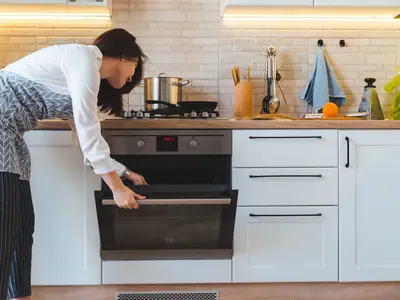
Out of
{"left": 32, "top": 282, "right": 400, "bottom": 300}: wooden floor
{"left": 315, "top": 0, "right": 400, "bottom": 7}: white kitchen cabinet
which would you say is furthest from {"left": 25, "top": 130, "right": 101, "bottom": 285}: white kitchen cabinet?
{"left": 315, "top": 0, "right": 400, "bottom": 7}: white kitchen cabinet

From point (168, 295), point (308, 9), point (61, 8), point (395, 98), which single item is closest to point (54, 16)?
point (61, 8)

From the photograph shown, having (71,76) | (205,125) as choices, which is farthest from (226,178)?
(71,76)

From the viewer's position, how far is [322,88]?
9.04 feet

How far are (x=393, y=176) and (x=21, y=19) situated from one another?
2.04 m

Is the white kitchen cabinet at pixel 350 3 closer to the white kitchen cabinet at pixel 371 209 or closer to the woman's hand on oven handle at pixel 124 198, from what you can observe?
the white kitchen cabinet at pixel 371 209

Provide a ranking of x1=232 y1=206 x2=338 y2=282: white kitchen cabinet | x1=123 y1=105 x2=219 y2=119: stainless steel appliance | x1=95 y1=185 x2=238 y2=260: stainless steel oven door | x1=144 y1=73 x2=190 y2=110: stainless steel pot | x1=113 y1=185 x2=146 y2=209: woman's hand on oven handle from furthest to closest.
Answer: x1=144 y1=73 x2=190 y2=110: stainless steel pot
x1=123 y1=105 x2=219 y2=119: stainless steel appliance
x1=232 y1=206 x2=338 y2=282: white kitchen cabinet
x1=95 y1=185 x2=238 y2=260: stainless steel oven door
x1=113 y1=185 x2=146 y2=209: woman's hand on oven handle

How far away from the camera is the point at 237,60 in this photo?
2838 millimetres

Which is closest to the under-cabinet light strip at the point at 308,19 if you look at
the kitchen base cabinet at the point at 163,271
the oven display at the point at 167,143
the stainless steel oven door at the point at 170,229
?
the oven display at the point at 167,143

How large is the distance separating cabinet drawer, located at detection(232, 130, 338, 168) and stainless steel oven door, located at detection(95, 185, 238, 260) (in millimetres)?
187

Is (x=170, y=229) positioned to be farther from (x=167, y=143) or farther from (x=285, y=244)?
(x=285, y=244)

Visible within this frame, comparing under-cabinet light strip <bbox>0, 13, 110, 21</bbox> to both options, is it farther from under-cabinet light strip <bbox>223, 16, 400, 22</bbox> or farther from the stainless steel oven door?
the stainless steel oven door

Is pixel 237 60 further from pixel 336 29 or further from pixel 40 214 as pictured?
pixel 40 214

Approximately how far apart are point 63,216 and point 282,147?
3.21 ft

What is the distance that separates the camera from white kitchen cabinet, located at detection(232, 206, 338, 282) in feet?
7.35
